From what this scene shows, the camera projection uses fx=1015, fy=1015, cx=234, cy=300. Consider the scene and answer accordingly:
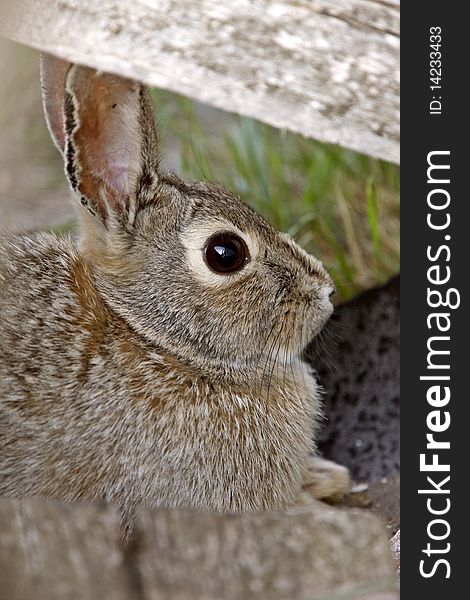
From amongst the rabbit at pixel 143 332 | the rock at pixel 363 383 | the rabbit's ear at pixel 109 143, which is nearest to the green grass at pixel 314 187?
the rock at pixel 363 383

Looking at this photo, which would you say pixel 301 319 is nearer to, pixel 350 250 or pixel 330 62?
pixel 330 62

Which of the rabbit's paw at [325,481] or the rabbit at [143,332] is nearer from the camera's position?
the rabbit at [143,332]

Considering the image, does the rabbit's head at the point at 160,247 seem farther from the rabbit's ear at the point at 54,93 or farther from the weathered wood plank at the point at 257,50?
the weathered wood plank at the point at 257,50

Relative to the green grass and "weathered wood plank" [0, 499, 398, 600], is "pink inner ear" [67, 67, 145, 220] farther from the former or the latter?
the green grass

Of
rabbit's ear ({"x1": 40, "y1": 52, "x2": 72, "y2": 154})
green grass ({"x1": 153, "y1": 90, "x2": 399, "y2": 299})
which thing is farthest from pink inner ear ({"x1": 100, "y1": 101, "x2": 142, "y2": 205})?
green grass ({"x1": 153, "y1": 90, "x2": 399, "y2": 299})

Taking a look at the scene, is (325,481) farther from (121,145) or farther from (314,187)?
(314,187)

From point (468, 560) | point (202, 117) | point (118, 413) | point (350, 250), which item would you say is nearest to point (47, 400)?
point (118, 413)

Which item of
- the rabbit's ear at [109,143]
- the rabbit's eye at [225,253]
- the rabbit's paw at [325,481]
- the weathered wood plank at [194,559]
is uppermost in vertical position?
the rabbit's ear at [109,143]
